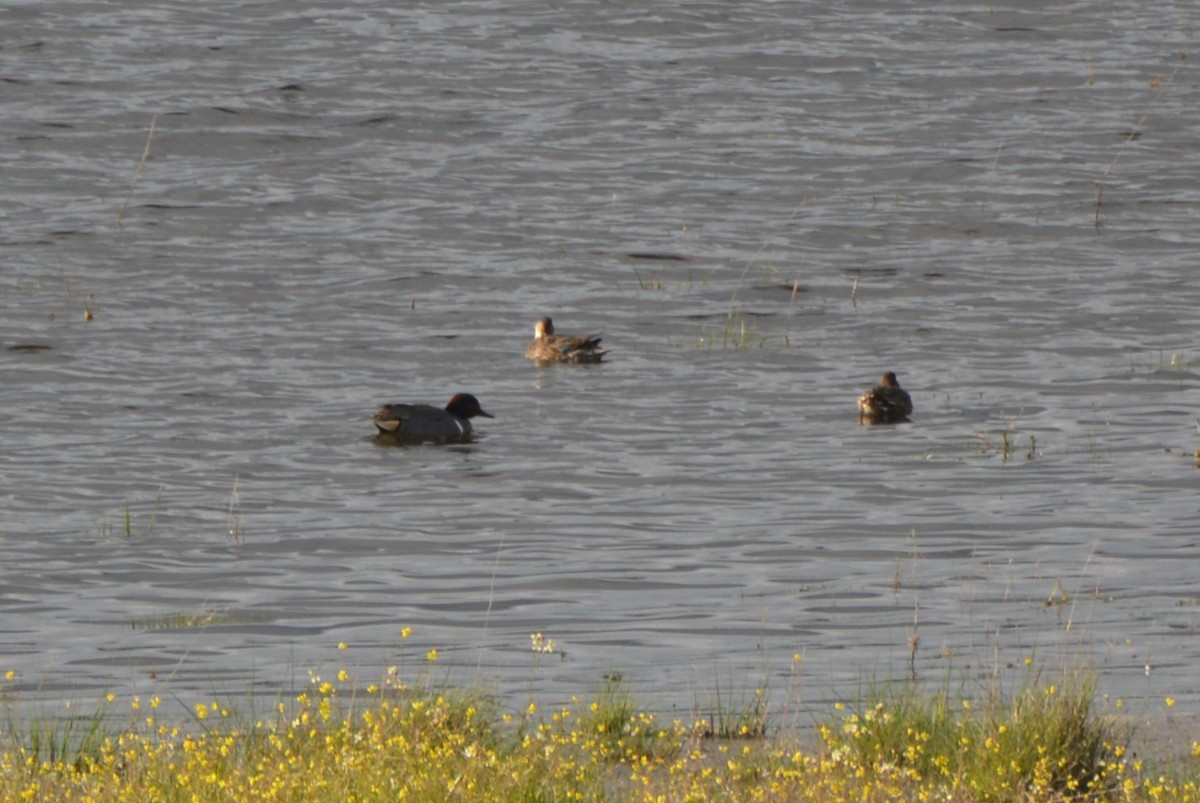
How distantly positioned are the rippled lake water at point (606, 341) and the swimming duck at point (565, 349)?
→ 0.21 metres

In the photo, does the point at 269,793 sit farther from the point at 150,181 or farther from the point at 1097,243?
the point at 150,181

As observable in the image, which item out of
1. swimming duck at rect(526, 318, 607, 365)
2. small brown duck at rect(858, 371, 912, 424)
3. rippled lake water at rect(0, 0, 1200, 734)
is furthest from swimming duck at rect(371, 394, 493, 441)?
small brown duck at rect(858, 371, 912, 424)

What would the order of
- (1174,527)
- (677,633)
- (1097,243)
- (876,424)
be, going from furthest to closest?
(1097,243) < (876,424) < (1174,527) < (677,633)

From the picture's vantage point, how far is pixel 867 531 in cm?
1180

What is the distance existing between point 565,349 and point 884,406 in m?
3.15

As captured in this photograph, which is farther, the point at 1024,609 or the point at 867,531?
the point at 867,531

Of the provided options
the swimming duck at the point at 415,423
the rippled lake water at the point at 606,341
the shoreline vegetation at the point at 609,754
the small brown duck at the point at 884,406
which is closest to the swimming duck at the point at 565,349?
the rippled lake water at the point at 606,341

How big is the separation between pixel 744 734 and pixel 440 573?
395 cm

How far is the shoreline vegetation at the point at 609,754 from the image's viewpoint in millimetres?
6027

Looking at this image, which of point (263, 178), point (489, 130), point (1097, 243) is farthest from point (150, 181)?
point (1097, 243)

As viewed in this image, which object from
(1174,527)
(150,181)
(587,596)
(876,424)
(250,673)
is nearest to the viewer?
(250,673)

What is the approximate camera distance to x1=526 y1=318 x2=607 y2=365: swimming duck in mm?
17328

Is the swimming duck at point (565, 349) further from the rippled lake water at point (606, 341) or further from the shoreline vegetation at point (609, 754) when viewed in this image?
the shoreline vegetation at point (609, 754)

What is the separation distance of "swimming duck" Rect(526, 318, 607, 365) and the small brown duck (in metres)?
2.84
